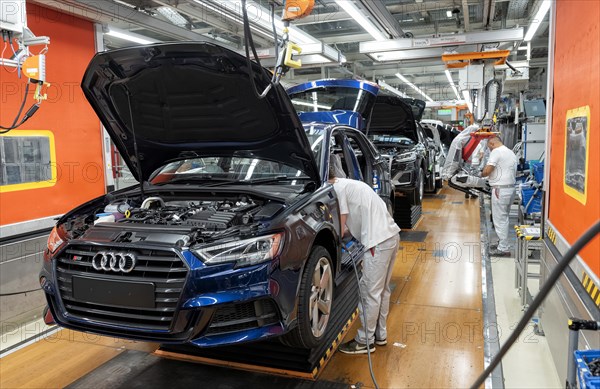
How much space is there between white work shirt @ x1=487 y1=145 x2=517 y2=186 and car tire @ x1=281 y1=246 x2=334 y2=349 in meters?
3.88

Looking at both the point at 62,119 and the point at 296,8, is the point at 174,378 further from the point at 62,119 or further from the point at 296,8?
the point at 62,119

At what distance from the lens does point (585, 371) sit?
4.94 feet


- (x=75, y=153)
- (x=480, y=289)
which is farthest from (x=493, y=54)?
(x=75, y=153)

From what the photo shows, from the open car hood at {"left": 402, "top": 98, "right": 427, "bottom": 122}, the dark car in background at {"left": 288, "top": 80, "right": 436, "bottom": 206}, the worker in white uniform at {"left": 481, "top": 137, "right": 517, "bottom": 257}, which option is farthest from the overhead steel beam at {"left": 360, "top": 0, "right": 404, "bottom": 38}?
the worker in white uniform at {"left": 481, "top": 137, "right": 517, "bottom": 257}

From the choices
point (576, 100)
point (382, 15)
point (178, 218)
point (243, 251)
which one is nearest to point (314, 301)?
point (243, 251)

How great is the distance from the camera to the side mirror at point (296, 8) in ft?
9.54

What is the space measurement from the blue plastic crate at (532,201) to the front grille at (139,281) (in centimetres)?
484

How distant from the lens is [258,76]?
2787 mm

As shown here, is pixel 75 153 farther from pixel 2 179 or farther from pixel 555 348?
pixel 555 348

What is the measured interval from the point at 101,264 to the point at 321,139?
6.28 ft

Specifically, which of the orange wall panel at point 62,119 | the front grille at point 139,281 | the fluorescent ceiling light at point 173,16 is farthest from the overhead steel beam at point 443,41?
the front grille at point 139,281

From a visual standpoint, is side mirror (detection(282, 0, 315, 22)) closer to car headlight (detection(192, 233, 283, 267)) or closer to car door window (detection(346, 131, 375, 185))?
car headlight (detection(192, 233, 283, 267))

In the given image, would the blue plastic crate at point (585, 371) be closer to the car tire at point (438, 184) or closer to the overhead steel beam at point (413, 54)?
the overhead steel beam at point (413, 54)

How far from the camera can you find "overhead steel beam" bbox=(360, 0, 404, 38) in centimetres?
614
